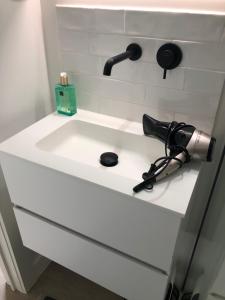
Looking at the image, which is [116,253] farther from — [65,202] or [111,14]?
[111,14]

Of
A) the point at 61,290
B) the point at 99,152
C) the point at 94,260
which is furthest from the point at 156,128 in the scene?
Result: the point at 61,290

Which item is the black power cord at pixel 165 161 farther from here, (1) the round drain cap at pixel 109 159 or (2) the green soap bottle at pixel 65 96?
(2) the green soap bottle at pixel 65 96

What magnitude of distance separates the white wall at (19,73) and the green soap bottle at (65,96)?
0.36 feet

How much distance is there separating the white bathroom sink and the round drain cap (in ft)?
0.05

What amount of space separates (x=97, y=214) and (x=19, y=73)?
58 centimetres

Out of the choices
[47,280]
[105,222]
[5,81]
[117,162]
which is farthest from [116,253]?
[47,280]

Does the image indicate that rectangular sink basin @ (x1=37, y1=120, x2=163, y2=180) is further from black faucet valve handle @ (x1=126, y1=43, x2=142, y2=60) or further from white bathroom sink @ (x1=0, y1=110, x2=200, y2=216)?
black faucet valve handle @ (x1=126, y1=43, x2=142, y2=60)

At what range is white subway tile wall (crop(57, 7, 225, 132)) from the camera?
0.74 meters

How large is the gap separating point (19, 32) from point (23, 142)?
38cm

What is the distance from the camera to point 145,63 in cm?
84

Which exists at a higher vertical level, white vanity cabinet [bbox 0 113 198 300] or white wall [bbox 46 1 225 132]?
white wall [bbox 46 1 225 132]

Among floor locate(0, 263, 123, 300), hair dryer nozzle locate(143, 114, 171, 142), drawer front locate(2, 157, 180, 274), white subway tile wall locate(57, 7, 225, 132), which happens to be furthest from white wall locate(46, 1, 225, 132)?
floor locate(0, 263, 123, 300)

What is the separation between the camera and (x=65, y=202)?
30.6 inches

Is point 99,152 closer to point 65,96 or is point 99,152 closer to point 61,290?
point 65,96
